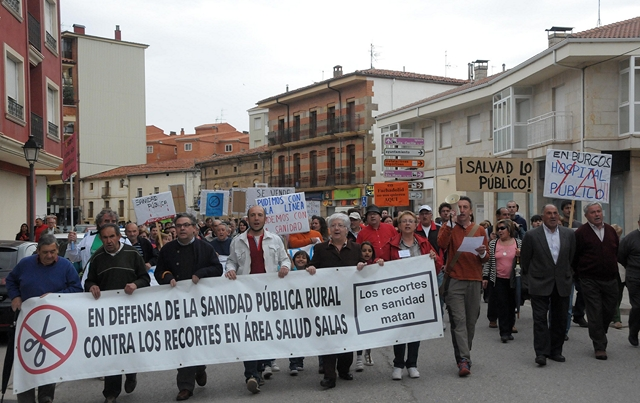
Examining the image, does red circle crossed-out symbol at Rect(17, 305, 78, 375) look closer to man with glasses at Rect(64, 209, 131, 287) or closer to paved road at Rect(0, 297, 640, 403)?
paved road at Rect(0, 297, 640, 403)

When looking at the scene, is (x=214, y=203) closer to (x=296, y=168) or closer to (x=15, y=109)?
(x=15, y=109)

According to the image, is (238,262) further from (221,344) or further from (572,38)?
(572,38)

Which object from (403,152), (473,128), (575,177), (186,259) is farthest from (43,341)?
(473,128)

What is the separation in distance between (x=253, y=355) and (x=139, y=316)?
3.91ft

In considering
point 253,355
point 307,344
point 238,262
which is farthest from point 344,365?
point 238,262

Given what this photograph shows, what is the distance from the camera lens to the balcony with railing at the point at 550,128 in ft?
87.7

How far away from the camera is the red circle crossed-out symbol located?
7133mm

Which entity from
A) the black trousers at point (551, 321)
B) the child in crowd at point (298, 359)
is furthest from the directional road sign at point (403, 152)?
the black trousers at point (551, 321)

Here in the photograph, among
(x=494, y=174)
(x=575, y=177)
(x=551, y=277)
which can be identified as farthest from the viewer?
(x=494, y=174)

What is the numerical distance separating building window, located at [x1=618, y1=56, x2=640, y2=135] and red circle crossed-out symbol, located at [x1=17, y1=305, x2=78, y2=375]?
70.1 ft

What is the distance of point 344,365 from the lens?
8094 mm

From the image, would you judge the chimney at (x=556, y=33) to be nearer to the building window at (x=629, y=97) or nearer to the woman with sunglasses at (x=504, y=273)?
the building window at (x=629, y=97)

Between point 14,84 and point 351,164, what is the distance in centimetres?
3222

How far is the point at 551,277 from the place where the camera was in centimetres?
887
